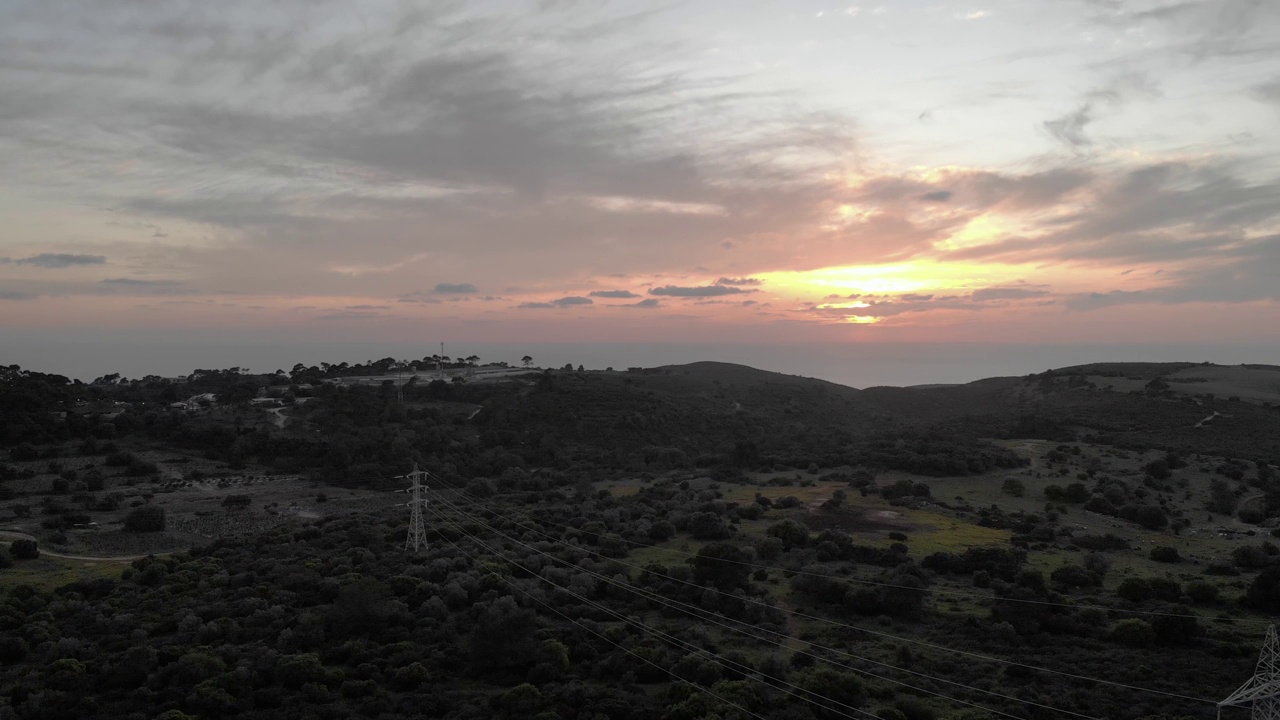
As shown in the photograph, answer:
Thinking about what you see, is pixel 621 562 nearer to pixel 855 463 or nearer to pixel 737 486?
pixel 737 486

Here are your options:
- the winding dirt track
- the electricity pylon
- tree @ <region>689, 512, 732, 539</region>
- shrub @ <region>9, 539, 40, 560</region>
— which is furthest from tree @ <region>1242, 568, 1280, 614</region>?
shrub @ <region>9, 539, 40, 560</region>

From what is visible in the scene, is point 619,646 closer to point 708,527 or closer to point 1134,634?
point 708,527

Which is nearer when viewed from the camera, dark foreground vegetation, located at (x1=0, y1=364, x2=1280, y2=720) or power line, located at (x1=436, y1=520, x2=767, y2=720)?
power line, located at (x1=436, y1=520, x2=767, y2=720)

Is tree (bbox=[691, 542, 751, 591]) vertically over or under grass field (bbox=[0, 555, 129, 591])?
over

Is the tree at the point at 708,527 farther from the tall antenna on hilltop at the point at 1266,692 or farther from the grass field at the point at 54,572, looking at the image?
the grass field at the point at 54,572

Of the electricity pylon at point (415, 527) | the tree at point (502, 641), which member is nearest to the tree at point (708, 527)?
the electricity pylon at point (415, 527)

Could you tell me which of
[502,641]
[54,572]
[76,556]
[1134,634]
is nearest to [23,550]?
[76,556]

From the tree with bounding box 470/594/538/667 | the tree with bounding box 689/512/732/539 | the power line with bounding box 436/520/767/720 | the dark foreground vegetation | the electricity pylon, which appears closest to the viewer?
the power line with bounding box 436/520/767/720

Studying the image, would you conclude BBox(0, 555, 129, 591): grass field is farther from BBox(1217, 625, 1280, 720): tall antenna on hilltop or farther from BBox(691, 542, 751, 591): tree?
BBox(1217, 625, 1280, 720): tall antenna on hilltop
